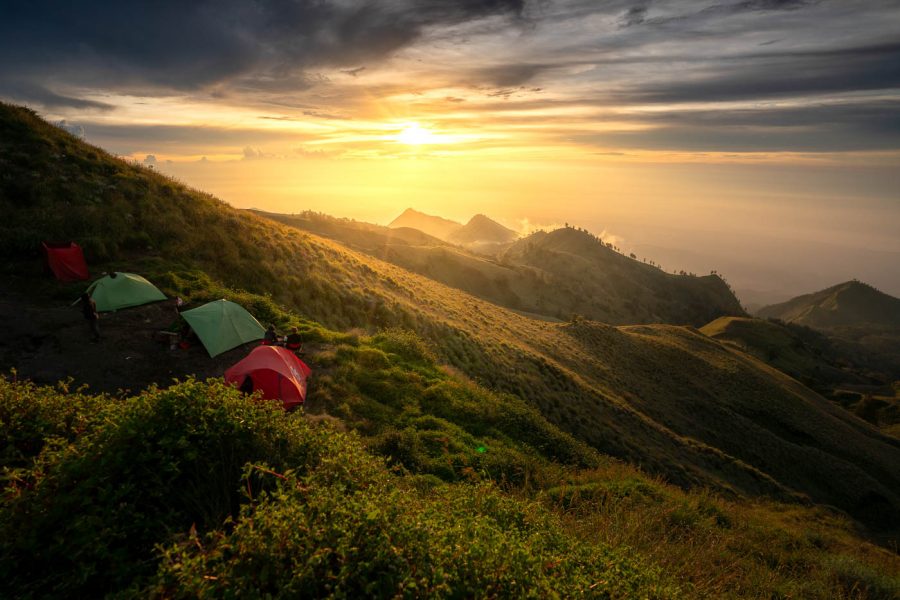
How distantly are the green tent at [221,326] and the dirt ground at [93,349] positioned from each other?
0.99ft

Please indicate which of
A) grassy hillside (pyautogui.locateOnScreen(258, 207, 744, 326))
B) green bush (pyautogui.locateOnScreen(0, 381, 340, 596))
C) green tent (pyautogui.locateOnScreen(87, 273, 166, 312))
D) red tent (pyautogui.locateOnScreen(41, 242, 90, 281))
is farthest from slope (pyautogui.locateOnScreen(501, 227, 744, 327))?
green bush (pyautogui.locateOnScreen(0, 381, 340, 596))

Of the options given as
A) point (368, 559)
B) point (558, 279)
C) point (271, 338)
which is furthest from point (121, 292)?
point (558, 279)

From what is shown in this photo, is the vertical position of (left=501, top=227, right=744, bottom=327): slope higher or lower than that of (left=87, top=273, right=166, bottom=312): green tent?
lower

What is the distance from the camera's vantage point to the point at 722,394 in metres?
45.9

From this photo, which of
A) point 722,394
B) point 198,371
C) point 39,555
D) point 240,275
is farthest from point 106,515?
point 722,394

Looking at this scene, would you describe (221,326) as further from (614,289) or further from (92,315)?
(614,289)

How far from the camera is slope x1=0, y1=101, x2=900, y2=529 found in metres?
19.8

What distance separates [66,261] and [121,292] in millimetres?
3245

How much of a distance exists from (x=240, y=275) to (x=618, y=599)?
21513 millimetres

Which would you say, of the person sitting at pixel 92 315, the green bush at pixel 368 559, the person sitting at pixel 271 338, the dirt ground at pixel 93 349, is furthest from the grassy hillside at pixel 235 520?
the person sitting at pixel 92 315

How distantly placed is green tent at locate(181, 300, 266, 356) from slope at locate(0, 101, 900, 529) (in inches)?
141

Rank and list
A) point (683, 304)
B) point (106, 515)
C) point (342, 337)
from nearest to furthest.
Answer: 1. point (106, 515)
2. point (342, 337)
3. point (683, 304)

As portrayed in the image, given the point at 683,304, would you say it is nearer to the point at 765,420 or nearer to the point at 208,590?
the point at 765,420

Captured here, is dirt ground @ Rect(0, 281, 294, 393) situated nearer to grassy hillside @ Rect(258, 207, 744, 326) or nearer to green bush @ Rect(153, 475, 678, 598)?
green bush @ Rect(153, 475, 678, 598)
